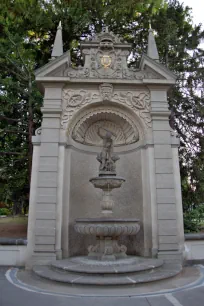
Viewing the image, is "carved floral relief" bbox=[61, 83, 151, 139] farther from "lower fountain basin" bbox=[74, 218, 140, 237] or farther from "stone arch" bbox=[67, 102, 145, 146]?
"lower fountain basin" bbox=[74, 218, 140, 237]

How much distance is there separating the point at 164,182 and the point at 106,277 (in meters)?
3.65

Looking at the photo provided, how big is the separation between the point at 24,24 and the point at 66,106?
25.0 feet

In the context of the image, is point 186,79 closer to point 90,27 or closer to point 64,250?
point 90,27

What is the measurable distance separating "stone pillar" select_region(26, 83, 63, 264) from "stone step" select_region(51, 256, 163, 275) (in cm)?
74

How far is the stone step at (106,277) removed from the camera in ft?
18.3

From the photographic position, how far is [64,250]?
8.06 metres

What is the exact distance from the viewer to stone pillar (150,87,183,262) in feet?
25.4

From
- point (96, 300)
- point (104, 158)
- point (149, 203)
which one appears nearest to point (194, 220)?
point (149, 203)

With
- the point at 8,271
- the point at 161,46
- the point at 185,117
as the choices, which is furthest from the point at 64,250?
the point at 161,46

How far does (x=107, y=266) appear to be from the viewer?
6.38 m

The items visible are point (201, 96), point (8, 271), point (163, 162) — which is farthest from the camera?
point (201, 96)

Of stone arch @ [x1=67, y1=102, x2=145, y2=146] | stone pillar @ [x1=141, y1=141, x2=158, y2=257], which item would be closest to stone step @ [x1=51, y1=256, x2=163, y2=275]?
stone pillar @ [x1=141, y1=141, x2=158, y2=257]

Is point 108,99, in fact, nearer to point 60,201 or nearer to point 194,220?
point 60,201

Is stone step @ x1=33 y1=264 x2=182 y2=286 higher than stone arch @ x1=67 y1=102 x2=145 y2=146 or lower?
lower
